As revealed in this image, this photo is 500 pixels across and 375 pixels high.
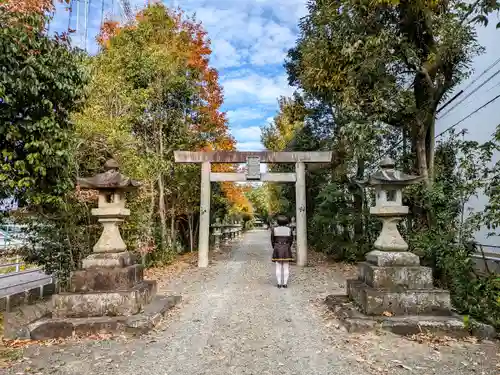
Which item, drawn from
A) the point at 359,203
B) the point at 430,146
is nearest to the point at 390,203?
the point at 430,146

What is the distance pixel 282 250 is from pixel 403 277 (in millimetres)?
3194

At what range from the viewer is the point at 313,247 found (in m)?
18.3

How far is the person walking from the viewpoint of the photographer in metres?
8.10

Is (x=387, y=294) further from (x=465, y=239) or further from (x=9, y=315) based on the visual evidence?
(x=9, y=315)

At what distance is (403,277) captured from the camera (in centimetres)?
527

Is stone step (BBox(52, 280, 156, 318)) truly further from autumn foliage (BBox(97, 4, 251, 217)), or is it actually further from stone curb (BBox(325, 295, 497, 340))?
autumn foliage (BBox(97, 4, 251, 217))

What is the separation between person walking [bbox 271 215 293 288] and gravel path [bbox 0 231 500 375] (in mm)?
1848

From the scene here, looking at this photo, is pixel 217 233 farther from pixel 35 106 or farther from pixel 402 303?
pixel 402 303

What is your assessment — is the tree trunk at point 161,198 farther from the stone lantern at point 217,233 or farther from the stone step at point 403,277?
the stone step at point 403,277

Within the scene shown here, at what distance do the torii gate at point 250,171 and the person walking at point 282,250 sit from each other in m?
3.60

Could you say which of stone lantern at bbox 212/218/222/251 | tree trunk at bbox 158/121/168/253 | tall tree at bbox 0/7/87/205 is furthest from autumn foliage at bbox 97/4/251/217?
tall tree at bbox 0/7/87/205

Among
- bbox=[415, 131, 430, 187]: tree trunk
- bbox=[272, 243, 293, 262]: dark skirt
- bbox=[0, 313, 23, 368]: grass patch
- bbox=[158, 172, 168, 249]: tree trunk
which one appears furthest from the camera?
bbox=[158, 172, 168, 249]: tree trunk

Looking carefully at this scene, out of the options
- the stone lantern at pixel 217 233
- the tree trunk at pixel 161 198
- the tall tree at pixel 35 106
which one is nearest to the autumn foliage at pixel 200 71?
the tree trunk at pixel 161 198

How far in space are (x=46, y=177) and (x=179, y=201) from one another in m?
8.69
